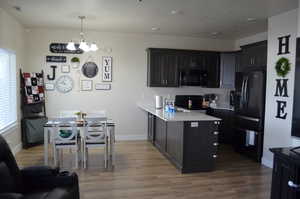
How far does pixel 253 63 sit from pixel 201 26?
1372 mm

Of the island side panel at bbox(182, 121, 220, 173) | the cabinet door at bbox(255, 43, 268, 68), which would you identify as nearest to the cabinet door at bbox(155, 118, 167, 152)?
the island side panel at bbox(182, 121, 220, 173)

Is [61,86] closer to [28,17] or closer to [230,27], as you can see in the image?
[28,17]

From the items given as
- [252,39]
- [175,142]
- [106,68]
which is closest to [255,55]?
[252,39]

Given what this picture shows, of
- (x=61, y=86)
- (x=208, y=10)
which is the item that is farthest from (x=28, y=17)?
(x=208, y=10)

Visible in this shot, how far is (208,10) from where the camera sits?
13.7 feet

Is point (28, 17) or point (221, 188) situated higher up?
point (28, 17)

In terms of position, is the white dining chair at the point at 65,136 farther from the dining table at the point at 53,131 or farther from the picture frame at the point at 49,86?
the picture frame at the point at 49,86

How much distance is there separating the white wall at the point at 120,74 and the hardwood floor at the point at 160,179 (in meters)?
1.35

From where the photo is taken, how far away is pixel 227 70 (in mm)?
6426

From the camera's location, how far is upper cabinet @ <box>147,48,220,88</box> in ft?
20.2

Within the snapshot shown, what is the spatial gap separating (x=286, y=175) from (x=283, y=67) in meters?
2.55

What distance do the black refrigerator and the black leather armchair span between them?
142 inches

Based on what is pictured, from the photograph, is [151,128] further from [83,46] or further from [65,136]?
[83,46]

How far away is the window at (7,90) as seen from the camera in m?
4.59
